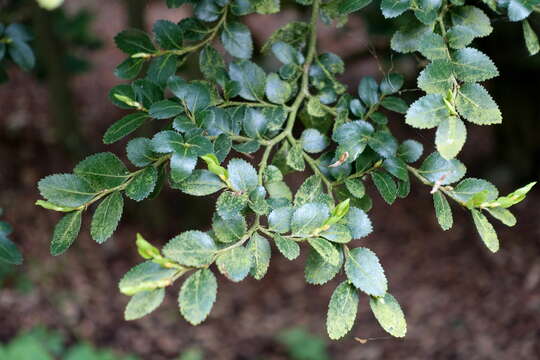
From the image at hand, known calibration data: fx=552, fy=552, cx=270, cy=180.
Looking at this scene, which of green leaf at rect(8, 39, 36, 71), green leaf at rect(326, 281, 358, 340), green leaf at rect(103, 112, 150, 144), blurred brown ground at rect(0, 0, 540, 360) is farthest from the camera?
blurred brown ground at rect(0, 0, 540, 360)

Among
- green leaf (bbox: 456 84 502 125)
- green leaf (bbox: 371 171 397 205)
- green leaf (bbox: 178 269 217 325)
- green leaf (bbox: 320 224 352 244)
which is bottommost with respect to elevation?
green leaf (bbox: 371 171 397 205)

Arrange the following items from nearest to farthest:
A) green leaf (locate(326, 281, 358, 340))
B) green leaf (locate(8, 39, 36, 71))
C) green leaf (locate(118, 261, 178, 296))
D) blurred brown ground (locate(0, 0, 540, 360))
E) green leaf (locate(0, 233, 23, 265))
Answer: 1. green leaf (locate(118, 261, 178, 296))
2. green leaf (locate(326, 281, 358, 340))
3. green leaf (locate(0, 233, 23, 265))
4. green leaf (locate(8, 39, 36, 71))
5. blurred brown ground (locate(0, 0, 540, 360))

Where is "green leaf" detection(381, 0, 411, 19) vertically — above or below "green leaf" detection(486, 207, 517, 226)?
above

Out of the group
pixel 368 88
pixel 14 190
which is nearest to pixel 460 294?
pixel 368 88

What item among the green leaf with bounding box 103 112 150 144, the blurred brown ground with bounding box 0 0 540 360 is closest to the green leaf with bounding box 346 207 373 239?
the green leaf with bounding box 103 112 150 144

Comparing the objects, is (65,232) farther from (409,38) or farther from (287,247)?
(409,38)

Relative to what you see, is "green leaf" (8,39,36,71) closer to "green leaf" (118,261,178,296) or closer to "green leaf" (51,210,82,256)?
"green leaf" (51,210,82,256)

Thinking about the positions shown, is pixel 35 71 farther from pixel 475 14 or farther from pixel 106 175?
pixel 475 14

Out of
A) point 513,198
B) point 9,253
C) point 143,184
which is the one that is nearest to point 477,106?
point 513,198
